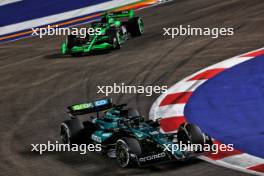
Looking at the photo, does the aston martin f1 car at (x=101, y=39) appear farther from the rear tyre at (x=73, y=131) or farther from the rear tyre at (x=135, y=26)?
the rear tyre at (x=73, y=131)

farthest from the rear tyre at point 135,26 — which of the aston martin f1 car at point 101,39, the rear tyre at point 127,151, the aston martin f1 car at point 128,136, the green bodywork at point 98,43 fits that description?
the rear tyre at point 127,151

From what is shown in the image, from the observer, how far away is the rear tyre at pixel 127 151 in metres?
9.68

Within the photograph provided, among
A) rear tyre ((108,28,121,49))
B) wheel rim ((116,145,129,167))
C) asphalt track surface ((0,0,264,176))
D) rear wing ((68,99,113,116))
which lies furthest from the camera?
rear tyre ((108,28,121,49))

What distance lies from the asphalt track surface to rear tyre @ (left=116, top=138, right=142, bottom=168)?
0.41 ft

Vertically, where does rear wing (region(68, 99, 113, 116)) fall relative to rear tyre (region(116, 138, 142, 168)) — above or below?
above

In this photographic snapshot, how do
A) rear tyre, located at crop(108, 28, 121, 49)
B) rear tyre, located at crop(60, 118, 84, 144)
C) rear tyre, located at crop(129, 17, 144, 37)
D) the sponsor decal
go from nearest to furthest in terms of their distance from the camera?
the sponsor decal
rear tyre, located at crop(60, 118, 84, 144)
rear tyre, located at crop(108, 28, 121, 49)
rear tyre, located at crop(129, 17, 144, 37)

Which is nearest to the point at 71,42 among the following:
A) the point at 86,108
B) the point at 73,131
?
the point at 86,108

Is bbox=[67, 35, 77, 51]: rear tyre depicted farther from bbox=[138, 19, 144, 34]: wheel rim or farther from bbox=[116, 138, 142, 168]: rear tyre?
bbox=[116, 138, 142, 168]: rear tyre

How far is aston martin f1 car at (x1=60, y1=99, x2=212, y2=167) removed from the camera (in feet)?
31.9

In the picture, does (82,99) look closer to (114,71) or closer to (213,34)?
(114,71)

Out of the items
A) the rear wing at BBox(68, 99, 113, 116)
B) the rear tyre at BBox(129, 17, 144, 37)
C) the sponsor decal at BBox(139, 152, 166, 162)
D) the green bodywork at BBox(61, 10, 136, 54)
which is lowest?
the sponsor decal at BBox(139, 152, 166, 162)

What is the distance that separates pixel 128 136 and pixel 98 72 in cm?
616

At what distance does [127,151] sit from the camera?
9.70 m

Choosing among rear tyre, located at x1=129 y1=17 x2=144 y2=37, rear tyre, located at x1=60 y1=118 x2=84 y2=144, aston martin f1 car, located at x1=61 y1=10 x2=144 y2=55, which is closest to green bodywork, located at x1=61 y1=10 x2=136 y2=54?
aston martin f1 car, located at x1=61 y1=10 x2=144 y2=55
